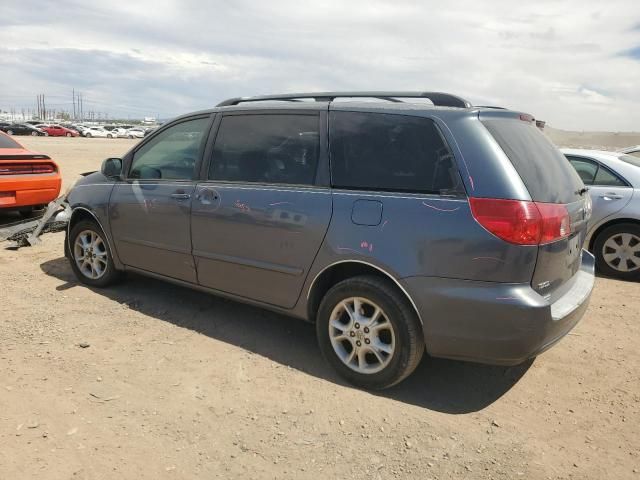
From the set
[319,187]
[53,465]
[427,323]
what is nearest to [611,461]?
[427,323]

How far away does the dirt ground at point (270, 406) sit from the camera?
106 inches

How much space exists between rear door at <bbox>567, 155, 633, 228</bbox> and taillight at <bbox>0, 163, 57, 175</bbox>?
23.9 ft

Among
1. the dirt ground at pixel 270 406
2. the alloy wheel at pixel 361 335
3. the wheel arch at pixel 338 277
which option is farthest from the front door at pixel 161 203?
the alloy wheel at pixel 361 335

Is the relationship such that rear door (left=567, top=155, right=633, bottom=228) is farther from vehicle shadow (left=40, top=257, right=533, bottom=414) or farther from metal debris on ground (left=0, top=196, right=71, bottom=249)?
metal debris on ground (left=0, top=196, right=71, bottom=249)

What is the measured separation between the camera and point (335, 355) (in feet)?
11.5

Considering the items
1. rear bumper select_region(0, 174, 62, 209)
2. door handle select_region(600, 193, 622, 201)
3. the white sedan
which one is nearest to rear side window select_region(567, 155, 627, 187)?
door handle select_region(600, 193, 622, 201)

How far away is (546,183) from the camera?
3.13 m

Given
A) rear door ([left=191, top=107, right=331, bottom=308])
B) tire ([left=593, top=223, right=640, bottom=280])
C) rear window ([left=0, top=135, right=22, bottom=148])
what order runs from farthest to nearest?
1. rear window ([left=0, top=135, right=22, bottom=148])
2. tire ([left=593, top=223, right=640, bottom=280])
3. rear door ([left=191, top=107, right=331, bottom=308])

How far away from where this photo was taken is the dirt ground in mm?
2691

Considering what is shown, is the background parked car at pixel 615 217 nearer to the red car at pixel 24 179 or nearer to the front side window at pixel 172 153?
the front side window at pixel 172 153

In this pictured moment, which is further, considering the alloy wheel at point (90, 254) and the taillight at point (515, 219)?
the alloy wheel at point (90, 254)

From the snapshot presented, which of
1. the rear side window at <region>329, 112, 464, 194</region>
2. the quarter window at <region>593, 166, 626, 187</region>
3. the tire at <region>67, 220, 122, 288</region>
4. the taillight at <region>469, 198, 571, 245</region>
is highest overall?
the rear side window at <region>329, 112, 464, 194</region>

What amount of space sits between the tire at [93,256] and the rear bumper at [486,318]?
3172mm

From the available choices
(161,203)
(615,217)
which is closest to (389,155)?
(161,203)
